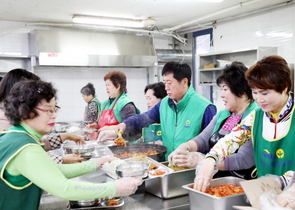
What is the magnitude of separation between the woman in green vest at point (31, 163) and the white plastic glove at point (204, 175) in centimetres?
34

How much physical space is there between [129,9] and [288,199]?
4.34 m

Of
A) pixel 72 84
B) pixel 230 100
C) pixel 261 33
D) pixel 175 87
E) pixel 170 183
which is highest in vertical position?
pixel 261 33

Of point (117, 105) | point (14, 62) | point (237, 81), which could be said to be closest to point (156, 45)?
point (14, 62)

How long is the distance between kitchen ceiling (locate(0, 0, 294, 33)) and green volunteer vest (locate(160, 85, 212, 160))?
244 cm

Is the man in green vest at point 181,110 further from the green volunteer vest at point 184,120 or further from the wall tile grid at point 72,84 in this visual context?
the wall tile grid at point 72,84

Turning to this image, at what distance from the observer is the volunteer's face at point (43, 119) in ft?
4.95

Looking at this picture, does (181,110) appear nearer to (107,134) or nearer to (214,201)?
(107,134)

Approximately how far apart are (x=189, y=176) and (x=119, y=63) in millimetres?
4597

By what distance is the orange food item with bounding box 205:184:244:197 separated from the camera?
5.23 ft

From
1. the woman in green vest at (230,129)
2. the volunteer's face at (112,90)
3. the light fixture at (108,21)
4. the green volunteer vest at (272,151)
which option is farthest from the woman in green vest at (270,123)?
the light fixture at (108,21)

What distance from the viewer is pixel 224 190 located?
1.65 meters

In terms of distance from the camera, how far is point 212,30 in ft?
20.7

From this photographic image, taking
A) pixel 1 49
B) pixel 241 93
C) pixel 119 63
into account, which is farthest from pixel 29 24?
pixel 241 93

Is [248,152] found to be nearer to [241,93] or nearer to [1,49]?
[241,93]
